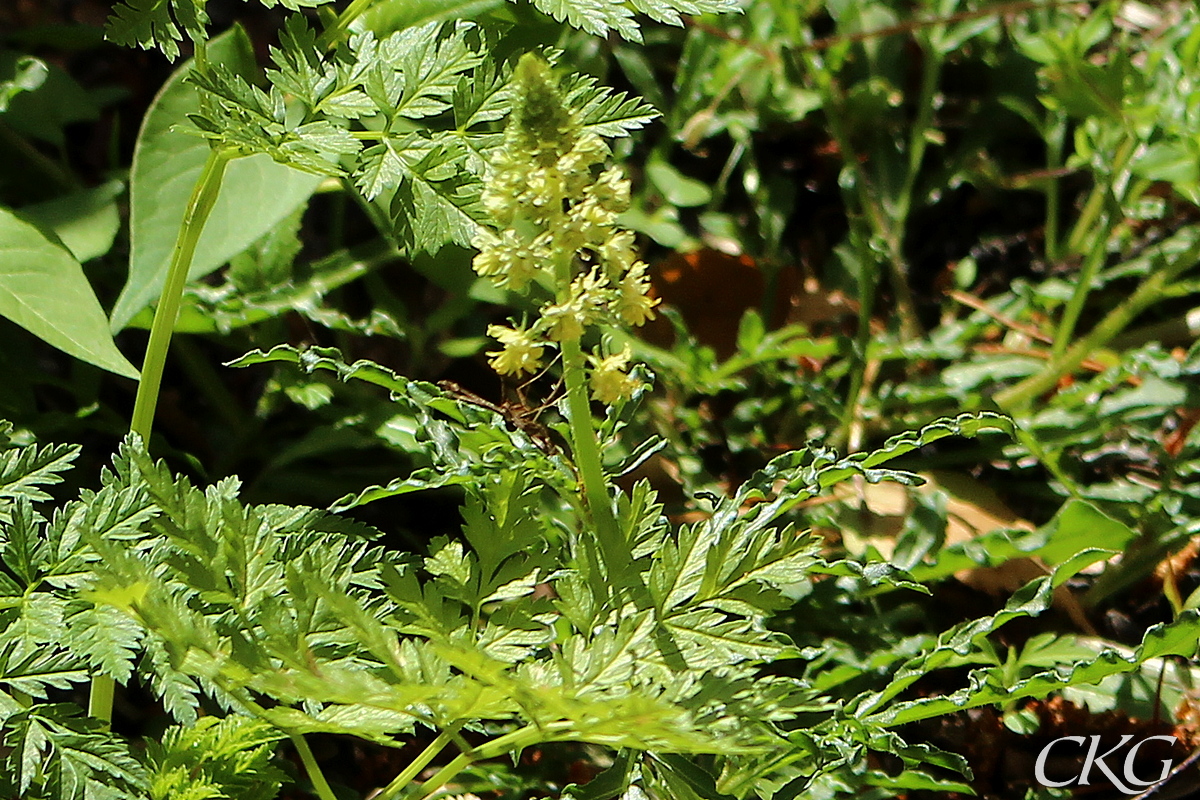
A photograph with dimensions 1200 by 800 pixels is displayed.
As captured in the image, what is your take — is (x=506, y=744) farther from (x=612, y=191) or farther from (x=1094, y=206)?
(x=1094, y=206)

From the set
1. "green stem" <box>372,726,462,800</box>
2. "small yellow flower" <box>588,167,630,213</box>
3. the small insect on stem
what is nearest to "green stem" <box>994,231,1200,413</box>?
the small insect on stem

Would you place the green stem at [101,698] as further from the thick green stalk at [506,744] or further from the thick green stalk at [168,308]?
the thick green stalk at [506,744]

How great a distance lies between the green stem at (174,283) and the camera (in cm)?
126

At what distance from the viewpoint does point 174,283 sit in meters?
1.30

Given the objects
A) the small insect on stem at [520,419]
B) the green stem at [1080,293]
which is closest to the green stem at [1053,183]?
the green stem at [1080,293]

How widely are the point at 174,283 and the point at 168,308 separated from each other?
3 centimetres

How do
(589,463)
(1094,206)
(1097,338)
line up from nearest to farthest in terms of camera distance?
(589,463)
(1097,338)
(1094,206)

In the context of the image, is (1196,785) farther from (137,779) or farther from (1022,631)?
(137,779)

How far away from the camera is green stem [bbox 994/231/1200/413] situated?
1.92 meters

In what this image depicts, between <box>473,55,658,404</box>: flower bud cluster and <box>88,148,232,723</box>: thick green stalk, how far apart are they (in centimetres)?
34

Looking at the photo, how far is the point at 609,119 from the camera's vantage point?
1.21 m

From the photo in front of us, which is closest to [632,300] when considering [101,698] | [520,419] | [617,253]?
[617,253]

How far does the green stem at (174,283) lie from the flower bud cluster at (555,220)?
333 mm

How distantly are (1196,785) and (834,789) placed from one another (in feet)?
1.79
